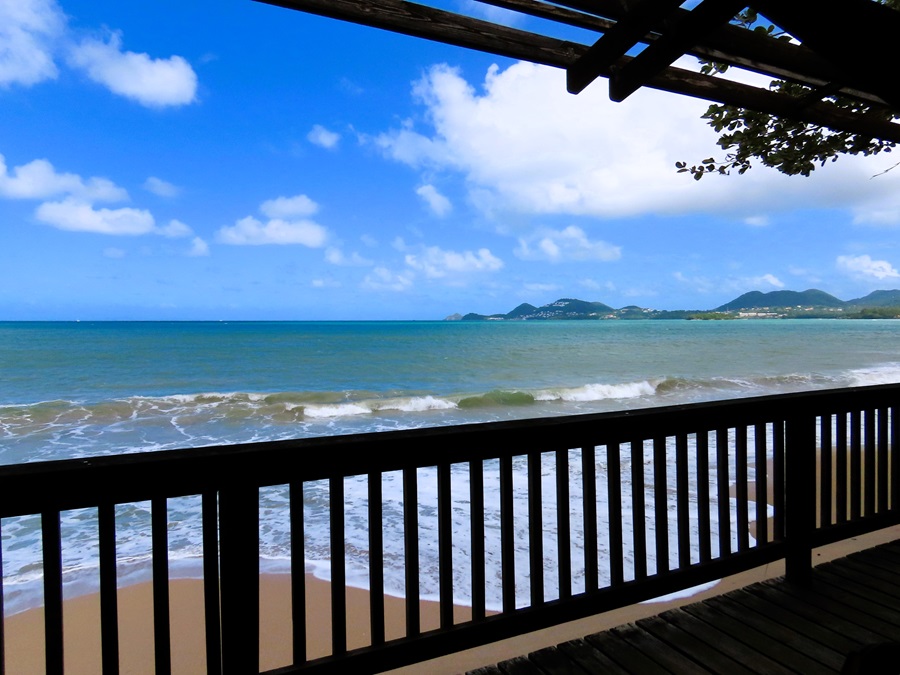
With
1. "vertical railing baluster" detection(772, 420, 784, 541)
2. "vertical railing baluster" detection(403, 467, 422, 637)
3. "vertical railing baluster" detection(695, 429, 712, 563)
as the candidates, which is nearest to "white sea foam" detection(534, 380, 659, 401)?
"vertical railing baluster" detection(772, 420, 784, 541)

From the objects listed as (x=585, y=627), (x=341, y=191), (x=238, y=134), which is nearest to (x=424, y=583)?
(x=585, y=627)

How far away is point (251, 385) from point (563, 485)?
1659 cm

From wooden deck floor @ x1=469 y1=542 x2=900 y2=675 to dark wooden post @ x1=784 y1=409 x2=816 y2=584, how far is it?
10cm

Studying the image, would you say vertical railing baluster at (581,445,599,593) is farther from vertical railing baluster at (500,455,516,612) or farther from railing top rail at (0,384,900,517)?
vertical railing baluster at (500,455,516,612)

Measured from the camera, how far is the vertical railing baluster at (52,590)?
48.5 inches

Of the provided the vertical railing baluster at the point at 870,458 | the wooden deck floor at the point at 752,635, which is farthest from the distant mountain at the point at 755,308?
the wooden deck floor at the point at 752,635

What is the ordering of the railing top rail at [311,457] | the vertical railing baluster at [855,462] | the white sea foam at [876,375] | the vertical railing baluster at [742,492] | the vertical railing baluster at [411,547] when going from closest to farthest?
the railing top rail at [311,457], the vertical railing baluster at [411,547], the vertical railing baluster at [742,492], the vertical railing baluster at [855,462], the white sea foam at [876,375]

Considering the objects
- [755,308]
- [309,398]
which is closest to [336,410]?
[309,398]

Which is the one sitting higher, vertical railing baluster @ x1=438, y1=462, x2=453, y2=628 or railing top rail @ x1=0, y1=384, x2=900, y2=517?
railing top rail @ x1=0, y1=384, x2=900, y2=517

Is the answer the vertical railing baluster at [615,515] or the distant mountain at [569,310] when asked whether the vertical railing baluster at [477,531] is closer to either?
the vertical railing baluster at [615,515]

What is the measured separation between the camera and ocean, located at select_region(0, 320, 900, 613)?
4.31 metres

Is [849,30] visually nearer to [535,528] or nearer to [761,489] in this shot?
[535,528]

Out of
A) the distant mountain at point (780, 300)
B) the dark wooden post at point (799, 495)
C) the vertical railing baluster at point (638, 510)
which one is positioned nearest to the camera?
the vertical railing baluster at point (638, 510)

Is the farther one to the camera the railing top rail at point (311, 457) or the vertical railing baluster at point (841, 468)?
the vertical railing baluster at point (841, 468)
